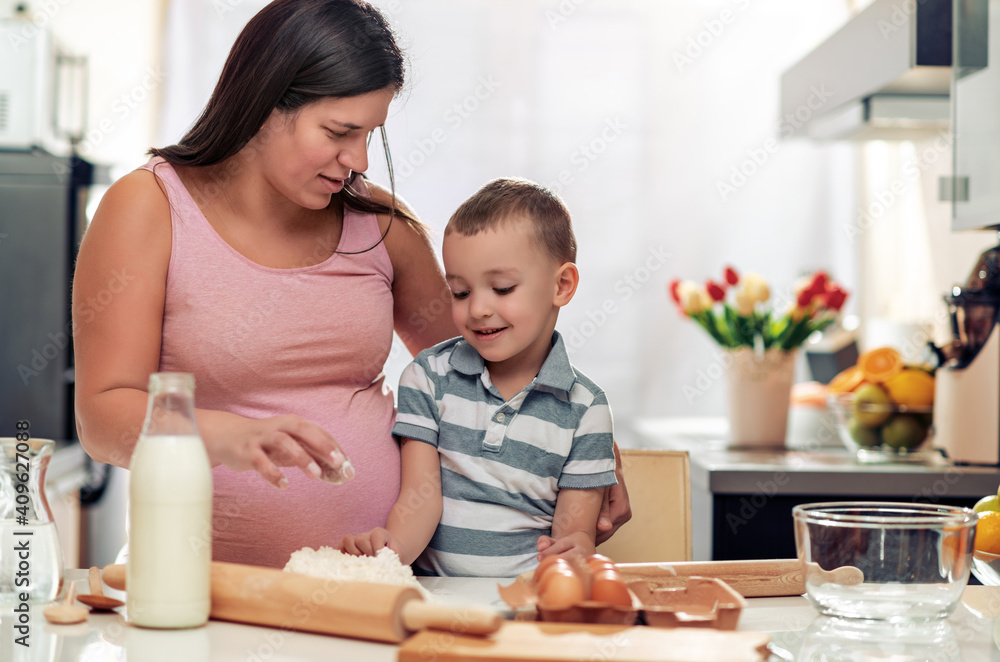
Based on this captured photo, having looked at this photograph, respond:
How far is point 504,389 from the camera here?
1196mm

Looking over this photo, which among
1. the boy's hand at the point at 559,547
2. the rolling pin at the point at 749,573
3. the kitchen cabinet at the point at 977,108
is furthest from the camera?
the kitchen cabinet at the point at 977,108

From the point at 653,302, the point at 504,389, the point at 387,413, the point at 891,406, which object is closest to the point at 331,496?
the point at 387,413

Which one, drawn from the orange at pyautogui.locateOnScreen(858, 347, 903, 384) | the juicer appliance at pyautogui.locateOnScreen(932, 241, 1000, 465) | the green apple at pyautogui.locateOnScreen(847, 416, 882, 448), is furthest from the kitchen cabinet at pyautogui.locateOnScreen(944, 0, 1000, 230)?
the green apple at pyautogui.locateOnScreen(847, 416, 882, 448)

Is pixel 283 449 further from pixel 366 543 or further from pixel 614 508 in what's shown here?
pixel 614 508

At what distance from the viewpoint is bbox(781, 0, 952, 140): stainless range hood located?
5.66ft

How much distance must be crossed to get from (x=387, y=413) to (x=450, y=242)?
0.27 metres

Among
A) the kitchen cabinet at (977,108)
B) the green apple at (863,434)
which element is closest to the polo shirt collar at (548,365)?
the kitchen cabinet at (977,108)

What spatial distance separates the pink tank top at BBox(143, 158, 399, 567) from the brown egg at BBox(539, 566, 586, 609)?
0.50m

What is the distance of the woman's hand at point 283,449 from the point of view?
0.74m

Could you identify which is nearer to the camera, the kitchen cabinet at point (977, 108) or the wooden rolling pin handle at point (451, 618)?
the wooden rolling pin handle at point (451, 618)

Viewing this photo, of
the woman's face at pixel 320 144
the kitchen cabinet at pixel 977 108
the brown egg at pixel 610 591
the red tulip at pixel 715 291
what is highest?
the kitchen cabinet at pixel 977 108

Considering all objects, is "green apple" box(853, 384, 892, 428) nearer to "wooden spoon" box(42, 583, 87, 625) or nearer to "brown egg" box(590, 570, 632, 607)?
"brown egg" box(590, 570, 632, 607)

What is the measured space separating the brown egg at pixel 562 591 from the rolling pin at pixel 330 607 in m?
0.06

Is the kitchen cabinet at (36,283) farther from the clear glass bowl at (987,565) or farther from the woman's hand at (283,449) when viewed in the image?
the clear glass bowl at (987,565)
